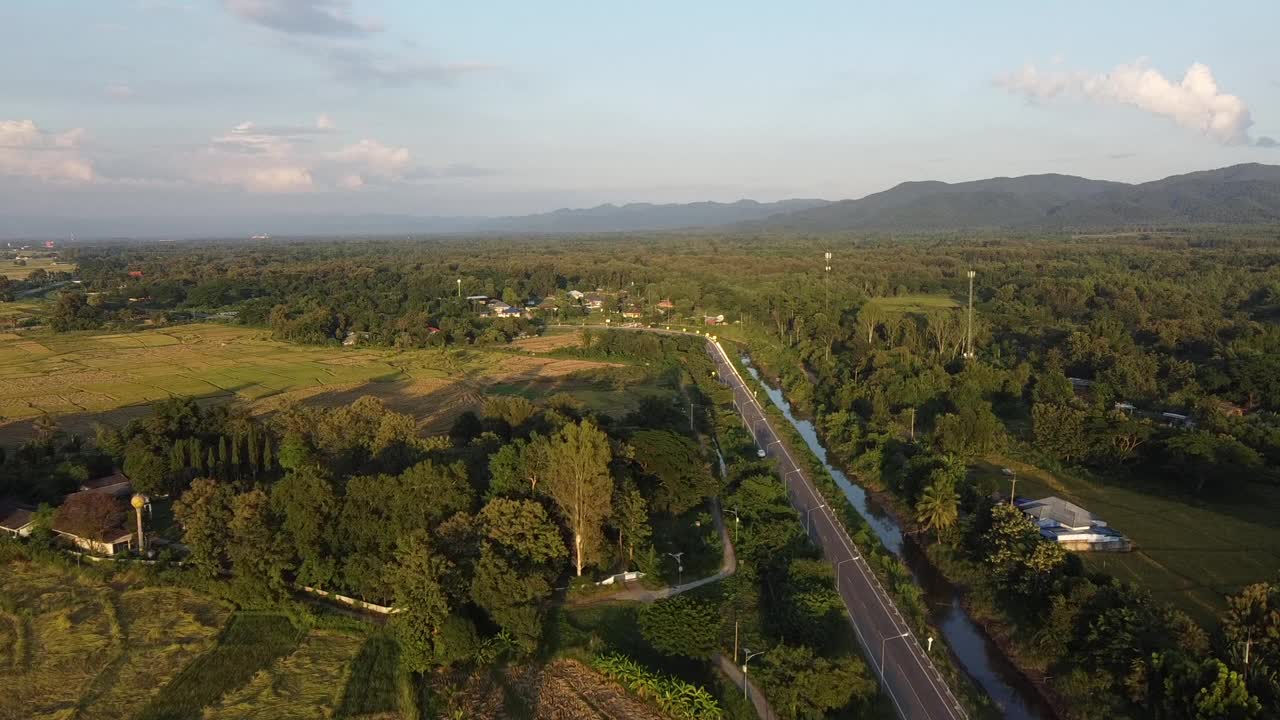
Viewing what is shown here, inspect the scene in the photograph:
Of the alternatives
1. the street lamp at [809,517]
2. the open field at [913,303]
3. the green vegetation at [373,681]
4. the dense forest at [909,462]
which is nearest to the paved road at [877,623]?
the street lamp at [809,517]

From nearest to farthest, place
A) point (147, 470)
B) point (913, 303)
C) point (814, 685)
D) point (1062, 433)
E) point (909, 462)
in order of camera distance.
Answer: point (814, 685), point (147, 470), point (909, 462), point (1062, 433), point (913, 303)

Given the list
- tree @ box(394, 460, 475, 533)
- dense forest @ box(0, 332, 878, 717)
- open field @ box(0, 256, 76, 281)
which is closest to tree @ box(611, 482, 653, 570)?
dense forest @ box(0, 332, 878, 717)

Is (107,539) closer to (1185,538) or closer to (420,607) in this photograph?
(420,607)

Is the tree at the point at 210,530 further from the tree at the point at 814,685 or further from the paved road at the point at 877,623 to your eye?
the paved road at the point at 877,623

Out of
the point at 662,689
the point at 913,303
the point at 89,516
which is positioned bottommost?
the point at 662,689

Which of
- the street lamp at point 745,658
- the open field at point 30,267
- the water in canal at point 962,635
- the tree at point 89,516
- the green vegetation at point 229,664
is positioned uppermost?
the open field at point 30,267

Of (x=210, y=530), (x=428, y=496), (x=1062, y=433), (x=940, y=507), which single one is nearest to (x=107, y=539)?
(x=210, y=530)
